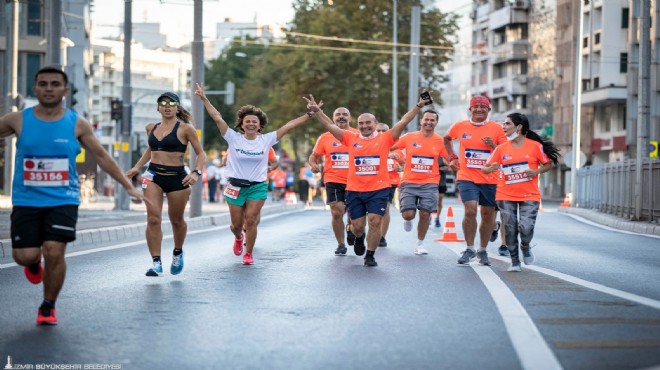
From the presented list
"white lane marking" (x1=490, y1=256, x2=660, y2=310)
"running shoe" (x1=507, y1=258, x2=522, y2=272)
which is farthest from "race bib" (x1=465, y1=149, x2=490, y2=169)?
"running shoe" (x1=507, y1=258, x2=522, y2=272)

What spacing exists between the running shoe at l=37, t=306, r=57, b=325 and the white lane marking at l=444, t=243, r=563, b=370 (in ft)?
9.99

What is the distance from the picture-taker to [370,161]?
16.2m

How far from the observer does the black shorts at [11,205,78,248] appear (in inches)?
384

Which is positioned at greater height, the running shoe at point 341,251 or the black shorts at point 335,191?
the black shorts at point 335,191

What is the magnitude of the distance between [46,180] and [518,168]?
6712 mm

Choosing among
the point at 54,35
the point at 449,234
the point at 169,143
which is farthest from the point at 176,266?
the point at 54,35

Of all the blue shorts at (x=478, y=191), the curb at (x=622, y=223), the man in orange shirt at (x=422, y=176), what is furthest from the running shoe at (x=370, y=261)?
the curb at (x=622, y=223)

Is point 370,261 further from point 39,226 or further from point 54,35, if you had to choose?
point 54,35

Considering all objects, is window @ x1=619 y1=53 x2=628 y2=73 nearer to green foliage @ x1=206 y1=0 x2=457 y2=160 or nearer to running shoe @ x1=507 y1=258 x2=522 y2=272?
green foliage @ x1=206 y1=0 x2=457 y2=160

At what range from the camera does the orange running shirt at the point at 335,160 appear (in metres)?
19.3

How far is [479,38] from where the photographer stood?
123 meters

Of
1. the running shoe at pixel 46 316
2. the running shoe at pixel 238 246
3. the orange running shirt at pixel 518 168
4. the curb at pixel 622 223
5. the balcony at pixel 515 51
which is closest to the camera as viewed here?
the running shoe at pixel 46 316

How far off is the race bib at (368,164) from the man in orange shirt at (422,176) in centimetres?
283

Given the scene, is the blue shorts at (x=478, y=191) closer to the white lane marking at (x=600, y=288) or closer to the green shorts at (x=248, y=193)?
the white lane marking at (x=600, y=288)
